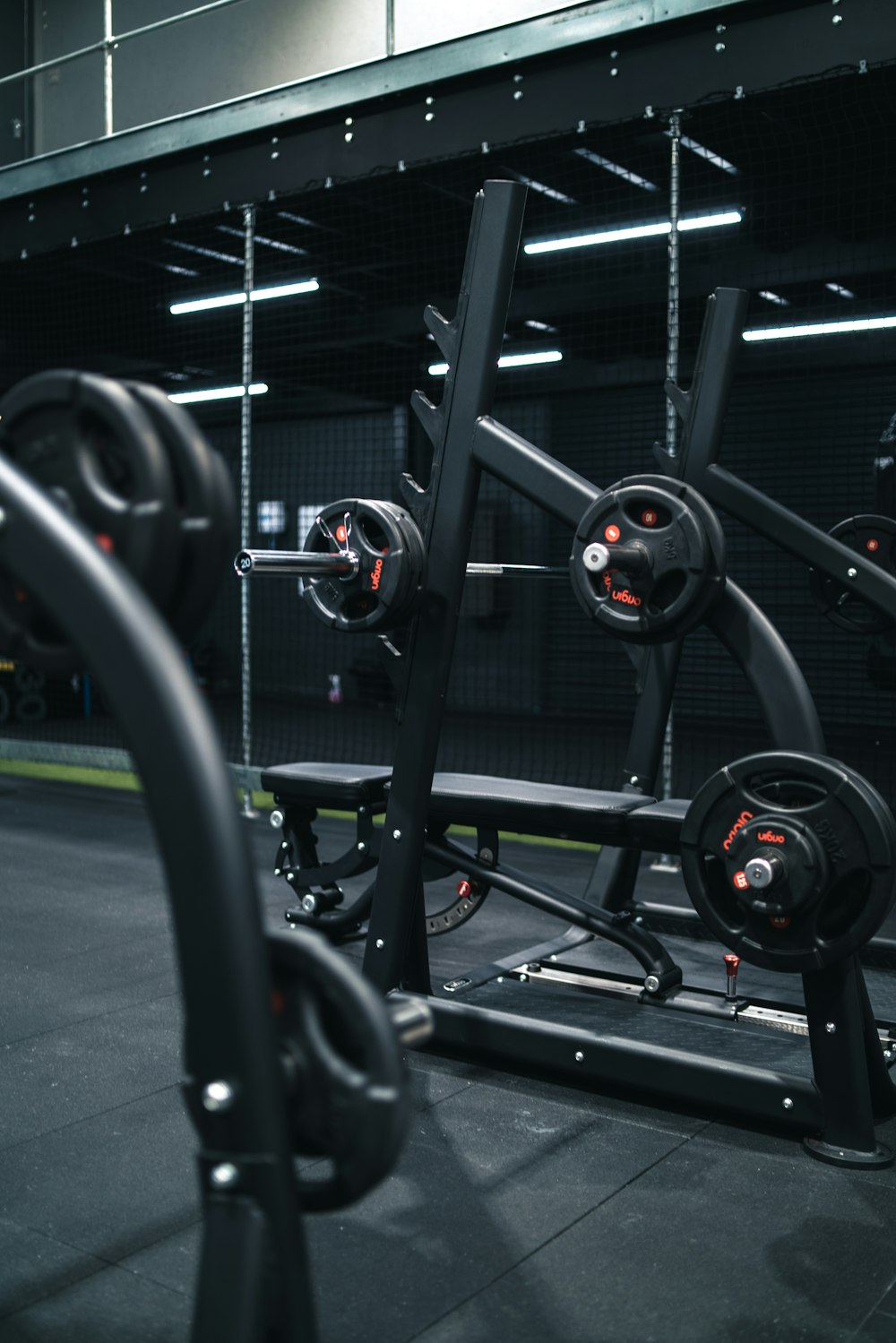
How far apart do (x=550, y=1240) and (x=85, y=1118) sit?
0.87 m

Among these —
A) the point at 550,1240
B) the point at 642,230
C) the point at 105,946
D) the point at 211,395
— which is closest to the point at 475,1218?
the point at 550,1240

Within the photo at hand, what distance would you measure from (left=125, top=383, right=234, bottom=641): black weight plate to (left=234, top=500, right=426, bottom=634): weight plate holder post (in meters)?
1.09

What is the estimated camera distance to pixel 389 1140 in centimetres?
86

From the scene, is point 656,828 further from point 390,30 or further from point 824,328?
point 824,328

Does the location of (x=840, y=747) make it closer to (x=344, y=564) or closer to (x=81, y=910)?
(x=81, y=910)

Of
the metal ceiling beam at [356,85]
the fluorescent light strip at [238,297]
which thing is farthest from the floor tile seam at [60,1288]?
the fluorescent light strip at [238,297]

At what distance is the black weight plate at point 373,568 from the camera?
2105mm

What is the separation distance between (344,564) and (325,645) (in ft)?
28.3

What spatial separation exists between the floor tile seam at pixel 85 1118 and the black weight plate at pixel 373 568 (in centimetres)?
82

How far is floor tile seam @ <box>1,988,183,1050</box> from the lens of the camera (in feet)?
8.21

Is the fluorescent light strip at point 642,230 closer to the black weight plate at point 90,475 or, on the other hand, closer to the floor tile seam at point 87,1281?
the floor tile seam at point 87,1281

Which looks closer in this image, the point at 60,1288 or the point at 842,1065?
the point at 60,1288

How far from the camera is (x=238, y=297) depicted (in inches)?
304

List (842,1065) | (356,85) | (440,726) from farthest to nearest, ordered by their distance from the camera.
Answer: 1. (356,85)
2. (440,726)
3. (842,1065)
